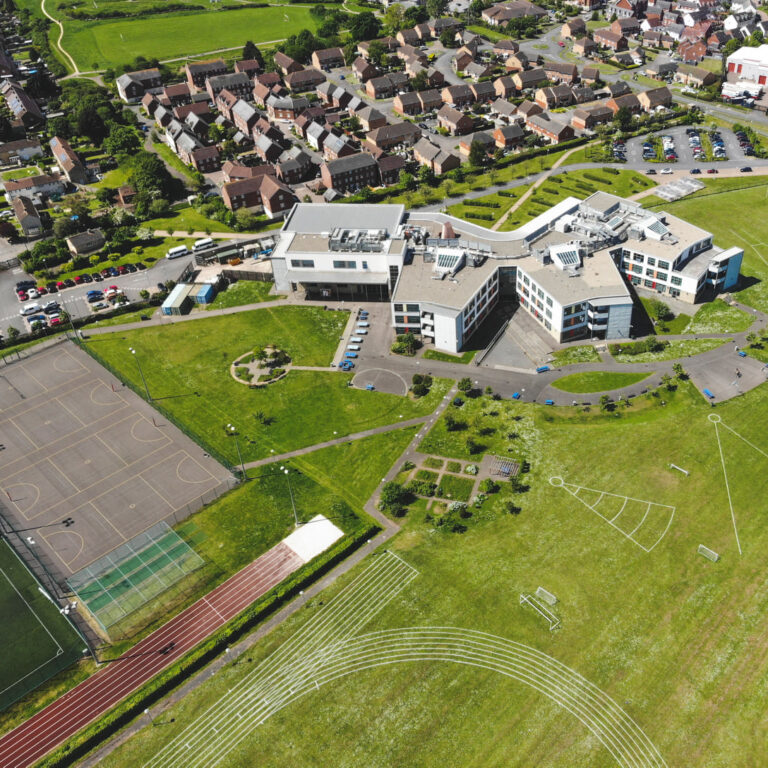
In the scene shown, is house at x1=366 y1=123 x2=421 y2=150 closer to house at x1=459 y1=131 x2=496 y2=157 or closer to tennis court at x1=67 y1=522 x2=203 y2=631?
house at x1=459 y1=131 x2=496 y2=157

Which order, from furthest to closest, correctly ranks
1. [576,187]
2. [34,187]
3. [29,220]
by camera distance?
[34,187] < [576,187] < [29,220]

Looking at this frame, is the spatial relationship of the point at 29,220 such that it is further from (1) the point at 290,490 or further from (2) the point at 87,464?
(1) the point at 290,490

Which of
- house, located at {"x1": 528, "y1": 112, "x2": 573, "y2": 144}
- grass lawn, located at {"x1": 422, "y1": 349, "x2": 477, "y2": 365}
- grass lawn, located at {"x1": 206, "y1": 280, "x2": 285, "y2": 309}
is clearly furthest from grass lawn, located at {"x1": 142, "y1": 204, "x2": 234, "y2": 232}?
house, located at {"x1": 528, "y1": 112, "x2": 573, "y2": 144}

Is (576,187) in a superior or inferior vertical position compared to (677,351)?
superior

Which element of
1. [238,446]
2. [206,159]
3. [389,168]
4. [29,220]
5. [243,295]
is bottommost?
[238,446]

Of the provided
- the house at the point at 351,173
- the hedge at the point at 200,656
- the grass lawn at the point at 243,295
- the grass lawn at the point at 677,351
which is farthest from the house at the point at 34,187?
the grass lawn at the point at 677,351

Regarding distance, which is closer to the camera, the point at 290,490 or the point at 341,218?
the point at 290,490

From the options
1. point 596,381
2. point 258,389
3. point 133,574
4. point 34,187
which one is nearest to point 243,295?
point 258,389
